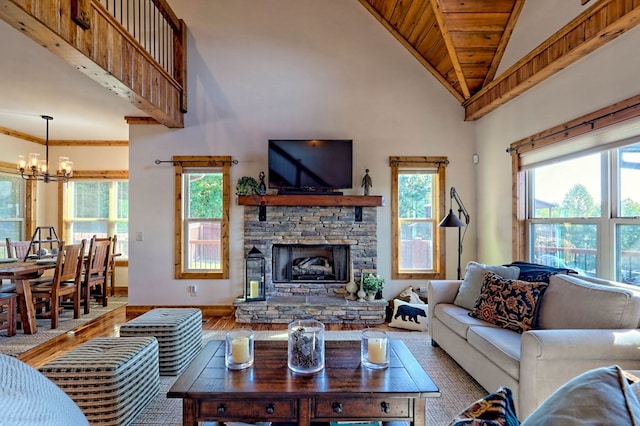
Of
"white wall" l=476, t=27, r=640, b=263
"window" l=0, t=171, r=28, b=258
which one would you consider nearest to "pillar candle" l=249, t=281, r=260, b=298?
"white wall" l=476, t=27, r=640, b=263

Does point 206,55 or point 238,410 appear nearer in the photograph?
point 238,410

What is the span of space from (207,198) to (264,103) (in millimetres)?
1587

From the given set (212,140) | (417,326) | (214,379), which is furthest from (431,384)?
(212,140)

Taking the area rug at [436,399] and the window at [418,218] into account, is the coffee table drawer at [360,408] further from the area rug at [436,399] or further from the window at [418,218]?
the window at [418,218]

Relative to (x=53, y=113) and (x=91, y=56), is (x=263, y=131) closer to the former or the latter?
(x=91, y=56)

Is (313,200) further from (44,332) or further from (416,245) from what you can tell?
(44,332)

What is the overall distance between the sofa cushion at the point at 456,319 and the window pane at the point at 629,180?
138cm

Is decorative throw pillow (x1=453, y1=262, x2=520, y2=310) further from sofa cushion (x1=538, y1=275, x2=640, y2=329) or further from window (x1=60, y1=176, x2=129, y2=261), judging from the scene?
window (x1=60, y1=176, x2=129, y2=261)

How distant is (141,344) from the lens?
8.15 ft

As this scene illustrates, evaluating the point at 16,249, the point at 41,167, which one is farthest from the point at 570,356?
the point at 16,249

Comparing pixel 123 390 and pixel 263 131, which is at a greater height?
pixel 263 131

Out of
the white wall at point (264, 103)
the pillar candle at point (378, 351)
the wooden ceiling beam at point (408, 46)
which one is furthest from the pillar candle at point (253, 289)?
the wooden ceiling beam at point (408, 46)

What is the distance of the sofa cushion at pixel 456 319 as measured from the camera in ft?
9.31

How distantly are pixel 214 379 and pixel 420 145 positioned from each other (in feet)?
13.5
